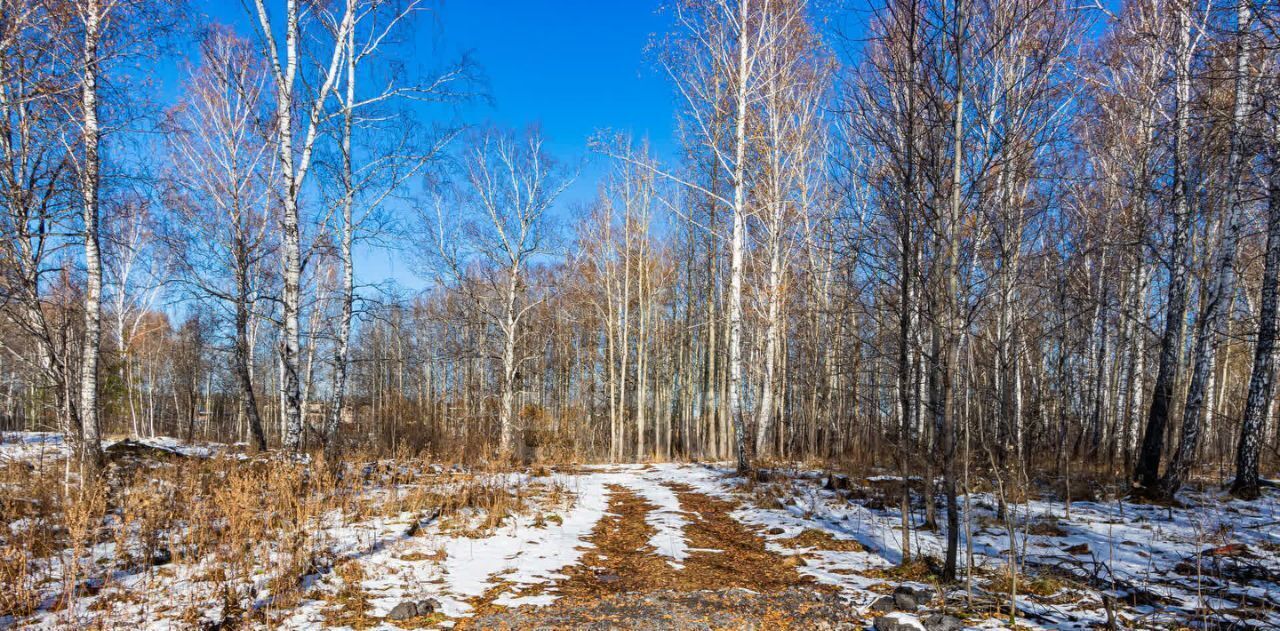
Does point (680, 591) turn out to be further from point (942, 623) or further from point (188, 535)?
point (188, 535)

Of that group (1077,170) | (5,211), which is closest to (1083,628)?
(5,211)

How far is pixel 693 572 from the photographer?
482 cm

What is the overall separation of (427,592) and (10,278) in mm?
7044

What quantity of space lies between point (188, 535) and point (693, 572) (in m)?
4.11

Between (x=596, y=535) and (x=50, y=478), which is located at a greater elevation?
(x=50, y=478)

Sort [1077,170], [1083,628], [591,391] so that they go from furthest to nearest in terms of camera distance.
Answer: [591,391] → [1077,170] → [1083,628]

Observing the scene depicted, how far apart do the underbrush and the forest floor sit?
0.03 metres

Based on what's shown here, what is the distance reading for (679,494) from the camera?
364 inches

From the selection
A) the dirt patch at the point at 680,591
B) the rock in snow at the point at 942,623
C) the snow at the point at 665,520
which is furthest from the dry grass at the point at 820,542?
the rock in snow at the point at 942,623

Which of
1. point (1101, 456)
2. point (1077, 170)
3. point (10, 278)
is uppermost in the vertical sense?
point (1077, 170)

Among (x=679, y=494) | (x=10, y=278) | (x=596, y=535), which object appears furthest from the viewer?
(x=679, y=494)

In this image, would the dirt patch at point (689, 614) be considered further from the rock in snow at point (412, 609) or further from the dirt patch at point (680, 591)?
the rock in snow at point (412, 609)

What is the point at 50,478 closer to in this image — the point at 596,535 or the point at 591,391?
the point at 596,535

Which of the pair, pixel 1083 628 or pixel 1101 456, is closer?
pixel 1083 628
